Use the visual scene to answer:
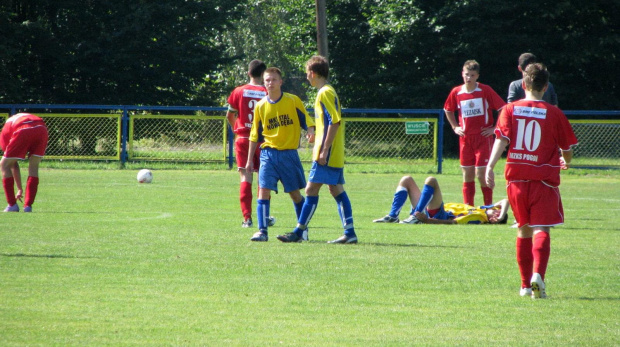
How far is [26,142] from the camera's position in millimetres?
11969

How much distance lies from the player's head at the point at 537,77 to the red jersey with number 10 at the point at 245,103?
478 centimetres

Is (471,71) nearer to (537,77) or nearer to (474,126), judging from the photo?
(474,126)

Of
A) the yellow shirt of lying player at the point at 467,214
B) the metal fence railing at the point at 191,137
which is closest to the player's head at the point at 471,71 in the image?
the yellow shirt of lying player at the point at 467,214

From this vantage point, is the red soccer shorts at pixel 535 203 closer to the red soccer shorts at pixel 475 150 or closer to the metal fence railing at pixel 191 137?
the red soccer shorts at pixel 475 150

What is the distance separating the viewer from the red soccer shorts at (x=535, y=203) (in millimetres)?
Answer: 6211

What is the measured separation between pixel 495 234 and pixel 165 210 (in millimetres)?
5068

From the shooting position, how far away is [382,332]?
4.93m

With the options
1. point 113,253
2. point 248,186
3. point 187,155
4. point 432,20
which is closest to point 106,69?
point 187,155

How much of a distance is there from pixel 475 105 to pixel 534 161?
614 cm

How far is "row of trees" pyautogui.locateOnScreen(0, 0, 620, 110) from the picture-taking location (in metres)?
30.5

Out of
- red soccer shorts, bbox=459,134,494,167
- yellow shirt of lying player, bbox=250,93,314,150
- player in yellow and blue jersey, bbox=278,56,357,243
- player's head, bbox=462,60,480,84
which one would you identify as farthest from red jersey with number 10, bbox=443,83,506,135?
player in yellow and blue jersey, bbox=278,56,357,243

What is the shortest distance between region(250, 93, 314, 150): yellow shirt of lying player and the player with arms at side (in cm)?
135

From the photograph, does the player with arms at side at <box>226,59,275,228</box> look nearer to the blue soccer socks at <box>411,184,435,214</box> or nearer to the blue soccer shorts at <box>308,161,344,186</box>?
the blue soccer shorts at <box>308,161,344,186</box>

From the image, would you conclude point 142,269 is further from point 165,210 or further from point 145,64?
point 145,64
